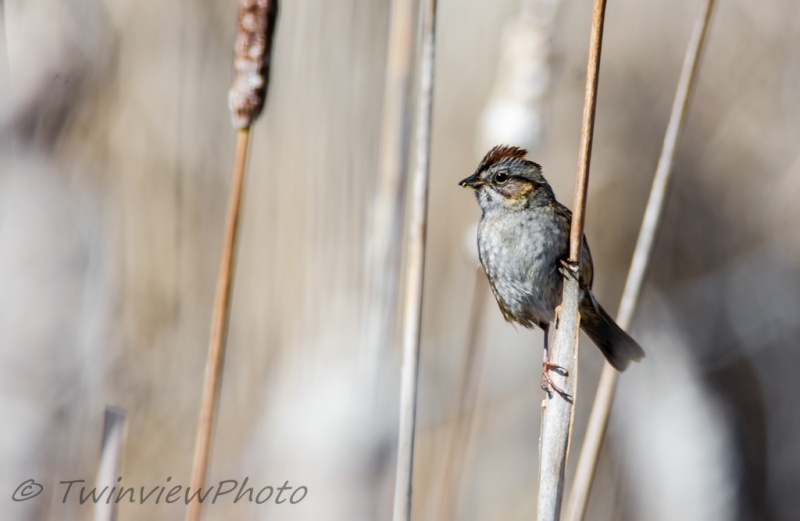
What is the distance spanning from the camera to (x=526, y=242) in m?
1.83

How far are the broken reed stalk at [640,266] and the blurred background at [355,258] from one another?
0.39 m

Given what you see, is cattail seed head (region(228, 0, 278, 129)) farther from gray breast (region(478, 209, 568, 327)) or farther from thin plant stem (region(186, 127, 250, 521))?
gray breast (region(478, 209, 568, 327))

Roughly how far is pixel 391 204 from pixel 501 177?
0.26m

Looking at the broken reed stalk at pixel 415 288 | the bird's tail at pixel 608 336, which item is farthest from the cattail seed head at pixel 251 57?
the bird's tail at pixel 608 336

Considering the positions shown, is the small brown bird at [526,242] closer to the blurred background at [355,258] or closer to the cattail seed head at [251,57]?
the blurred background at [355,258]

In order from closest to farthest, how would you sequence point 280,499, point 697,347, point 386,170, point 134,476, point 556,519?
point 556,519 → point 386,170 → point 280,499 → point 134,476 → point 697,347

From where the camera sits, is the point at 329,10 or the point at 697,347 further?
the point at 697,347

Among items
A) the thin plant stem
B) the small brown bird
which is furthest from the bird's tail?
the thin plant stem

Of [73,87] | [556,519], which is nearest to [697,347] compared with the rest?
[556,519]

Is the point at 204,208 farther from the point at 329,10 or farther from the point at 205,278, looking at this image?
the point at 329,10

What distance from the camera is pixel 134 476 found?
8.00 ft

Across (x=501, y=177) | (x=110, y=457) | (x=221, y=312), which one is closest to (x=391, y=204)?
(x=501, y=177)

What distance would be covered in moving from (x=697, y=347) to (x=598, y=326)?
103 cm

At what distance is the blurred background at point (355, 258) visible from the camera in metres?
2.06
